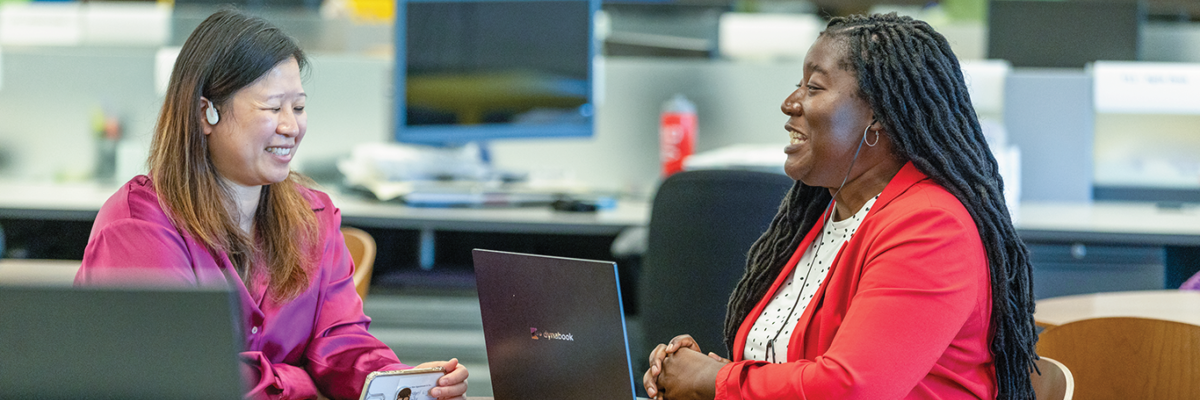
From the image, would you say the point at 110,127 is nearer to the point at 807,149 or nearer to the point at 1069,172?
the point at 807,149

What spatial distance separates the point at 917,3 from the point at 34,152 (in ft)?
13.9

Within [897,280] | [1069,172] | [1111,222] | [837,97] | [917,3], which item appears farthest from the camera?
[917,3]

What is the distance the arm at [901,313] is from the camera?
995mm

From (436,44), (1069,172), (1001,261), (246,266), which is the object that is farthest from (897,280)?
(1069,172)

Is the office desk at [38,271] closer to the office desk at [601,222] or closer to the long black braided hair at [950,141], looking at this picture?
the office desk at [601,222]

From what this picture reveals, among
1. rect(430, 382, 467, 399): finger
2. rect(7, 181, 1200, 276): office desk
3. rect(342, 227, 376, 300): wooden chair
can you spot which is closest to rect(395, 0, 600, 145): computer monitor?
rect(7, 181, 1200, 276): office desk

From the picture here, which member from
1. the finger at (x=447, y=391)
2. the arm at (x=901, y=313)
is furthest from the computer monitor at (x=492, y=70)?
the arm at (x=901, y=313)

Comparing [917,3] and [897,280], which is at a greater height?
[917,3]

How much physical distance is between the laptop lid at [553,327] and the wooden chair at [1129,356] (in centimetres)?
83

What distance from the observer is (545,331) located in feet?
3.69

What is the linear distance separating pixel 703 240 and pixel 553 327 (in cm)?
83

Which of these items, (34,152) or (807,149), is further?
(34,152)

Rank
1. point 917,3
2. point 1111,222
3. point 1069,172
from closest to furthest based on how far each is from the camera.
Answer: point 1111,222
point 1069,172
point 917,3

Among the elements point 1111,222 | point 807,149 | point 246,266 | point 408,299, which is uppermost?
point 807,149
